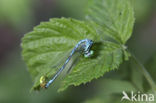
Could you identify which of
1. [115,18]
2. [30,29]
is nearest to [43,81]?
[115,18]

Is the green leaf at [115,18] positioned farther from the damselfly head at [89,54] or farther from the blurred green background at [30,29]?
the blurred green background at [30,29]

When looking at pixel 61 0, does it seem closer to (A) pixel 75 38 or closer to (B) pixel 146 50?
(B) pixel 146 50

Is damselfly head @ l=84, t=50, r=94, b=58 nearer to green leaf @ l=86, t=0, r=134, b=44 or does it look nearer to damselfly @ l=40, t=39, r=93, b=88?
damselfly @ l=40, t=39, r=93, b=88

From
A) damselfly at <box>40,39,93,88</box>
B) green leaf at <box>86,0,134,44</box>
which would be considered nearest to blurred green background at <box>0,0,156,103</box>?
green leaf at <box>86,0,134,44</box>
